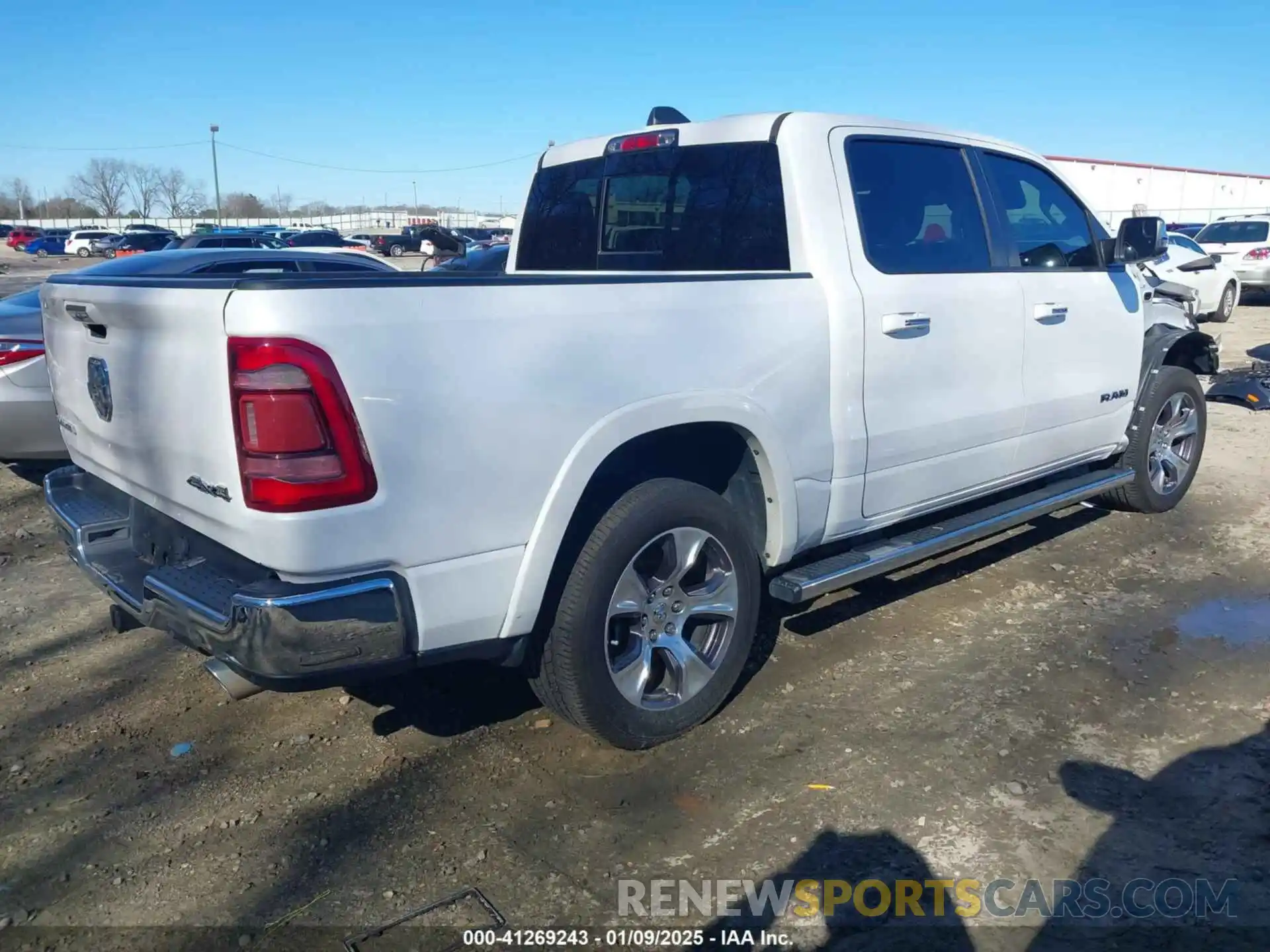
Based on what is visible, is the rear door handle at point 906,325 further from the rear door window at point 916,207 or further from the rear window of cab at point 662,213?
the rear window of cab at point 662,213

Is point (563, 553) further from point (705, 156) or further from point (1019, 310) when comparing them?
point (1019, 310)

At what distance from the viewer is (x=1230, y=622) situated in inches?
183

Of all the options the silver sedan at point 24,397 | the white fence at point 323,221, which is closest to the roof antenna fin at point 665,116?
the silver sedan at point 24,397

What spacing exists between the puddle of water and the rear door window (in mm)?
1847

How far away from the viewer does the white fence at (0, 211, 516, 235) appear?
86.0 m

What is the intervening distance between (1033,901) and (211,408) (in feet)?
8.20

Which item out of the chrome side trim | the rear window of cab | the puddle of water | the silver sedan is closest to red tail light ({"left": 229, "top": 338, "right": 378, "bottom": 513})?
the chrome side trim

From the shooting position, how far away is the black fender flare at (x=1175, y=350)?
5.64 meters

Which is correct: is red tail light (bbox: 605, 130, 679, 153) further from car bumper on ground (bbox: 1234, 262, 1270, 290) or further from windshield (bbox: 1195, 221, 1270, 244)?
windshield (bbox: 1195, 221, 1270, 244)

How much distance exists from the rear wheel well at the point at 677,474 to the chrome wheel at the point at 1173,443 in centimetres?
314

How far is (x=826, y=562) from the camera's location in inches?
154

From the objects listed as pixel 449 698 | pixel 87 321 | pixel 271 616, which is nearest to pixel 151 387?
pixel 87 321

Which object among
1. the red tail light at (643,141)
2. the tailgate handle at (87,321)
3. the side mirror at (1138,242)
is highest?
the red tail light at (643,141)

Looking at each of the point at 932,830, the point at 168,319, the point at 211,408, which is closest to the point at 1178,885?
the point at 932,830
